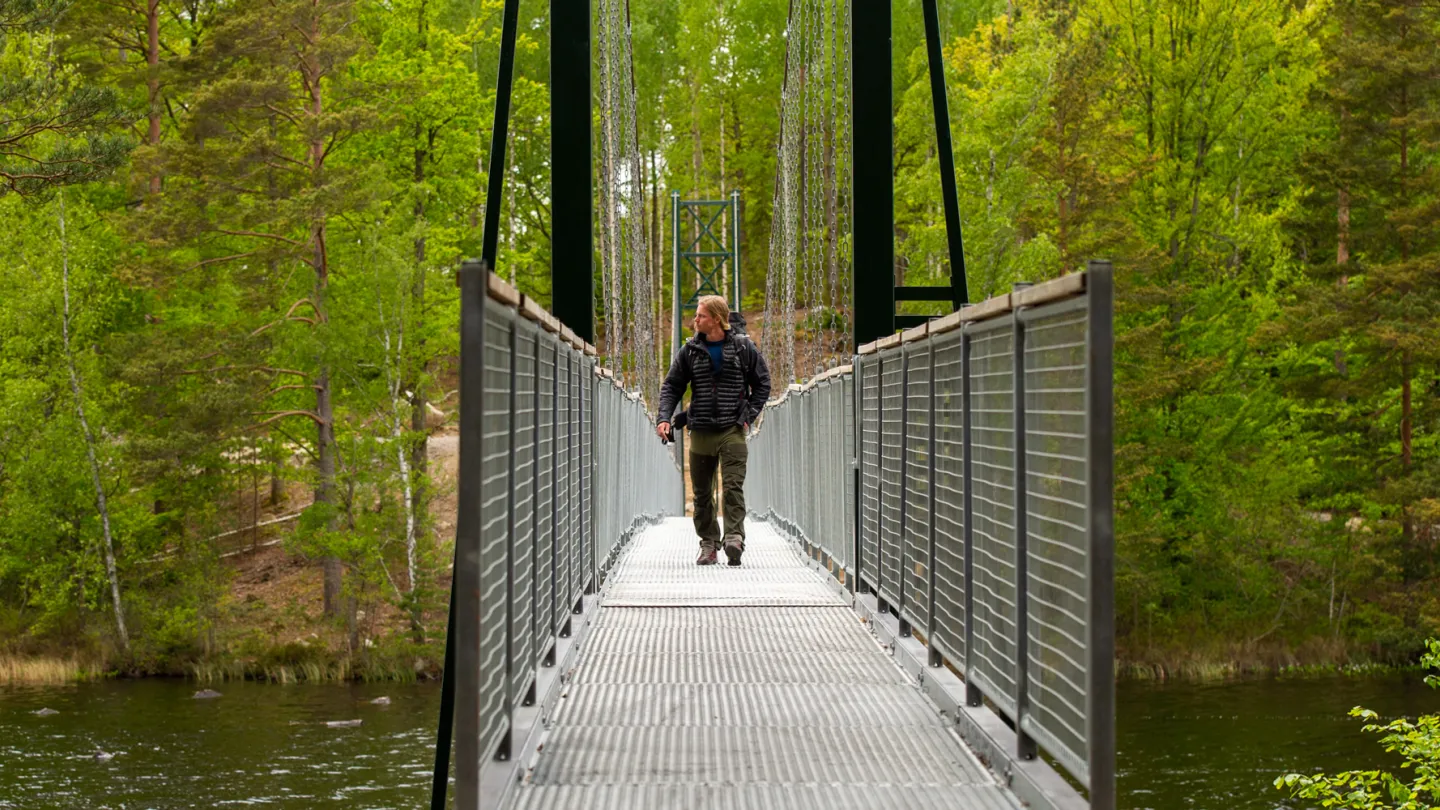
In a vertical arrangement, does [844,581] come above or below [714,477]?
below

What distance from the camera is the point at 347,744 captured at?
20.8 meters

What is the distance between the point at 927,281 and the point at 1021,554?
29.6m

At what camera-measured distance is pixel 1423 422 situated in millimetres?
28656

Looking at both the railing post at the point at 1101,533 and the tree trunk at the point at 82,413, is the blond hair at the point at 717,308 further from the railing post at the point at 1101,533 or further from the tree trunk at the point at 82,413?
the tree trunk at the point at 82,413

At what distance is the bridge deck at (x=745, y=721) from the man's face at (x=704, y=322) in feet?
5.99

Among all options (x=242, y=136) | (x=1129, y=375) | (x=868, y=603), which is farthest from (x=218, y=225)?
(x=868, y=603)

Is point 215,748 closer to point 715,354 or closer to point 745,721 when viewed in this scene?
point 715,354

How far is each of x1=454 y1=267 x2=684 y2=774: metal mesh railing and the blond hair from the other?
5.10 ft

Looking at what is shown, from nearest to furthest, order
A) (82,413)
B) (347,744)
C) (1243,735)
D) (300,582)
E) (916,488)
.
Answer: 1. (916,488)
2. (1243,735)
3. (347,744)
4. (82,413)
5. (300,582)

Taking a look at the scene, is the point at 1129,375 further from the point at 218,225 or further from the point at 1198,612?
the point at 218,225

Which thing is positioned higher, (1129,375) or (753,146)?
(753,146)

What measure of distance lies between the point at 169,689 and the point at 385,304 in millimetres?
8647

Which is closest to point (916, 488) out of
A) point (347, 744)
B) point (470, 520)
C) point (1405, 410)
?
point (470, 520)

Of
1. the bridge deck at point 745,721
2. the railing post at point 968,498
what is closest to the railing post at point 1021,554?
the bridge deck at point 745,721
